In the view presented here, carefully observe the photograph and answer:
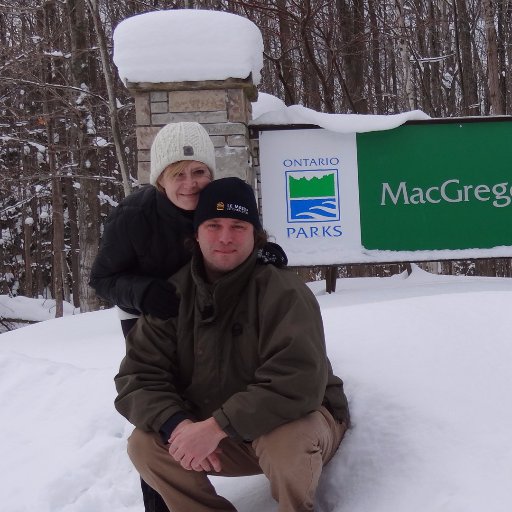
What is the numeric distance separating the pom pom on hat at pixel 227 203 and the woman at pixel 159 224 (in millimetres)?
122

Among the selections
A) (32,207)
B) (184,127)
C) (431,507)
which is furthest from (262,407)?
(32,207)

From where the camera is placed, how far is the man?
1850 mm

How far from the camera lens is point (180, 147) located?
2.27m

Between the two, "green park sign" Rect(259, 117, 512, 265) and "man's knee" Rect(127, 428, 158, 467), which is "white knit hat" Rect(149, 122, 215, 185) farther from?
"green park sign" Rect(259, 117, 512, 265)

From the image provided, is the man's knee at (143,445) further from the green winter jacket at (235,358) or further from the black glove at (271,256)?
the black glove at (271,256)

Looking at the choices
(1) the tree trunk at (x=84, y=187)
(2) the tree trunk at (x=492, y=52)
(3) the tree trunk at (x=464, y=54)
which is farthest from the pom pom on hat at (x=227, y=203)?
(3) the tree trunk at (x=464, y=54)

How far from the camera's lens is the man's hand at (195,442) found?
1845mm

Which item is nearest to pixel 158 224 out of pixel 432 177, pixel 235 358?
pixel 235 358

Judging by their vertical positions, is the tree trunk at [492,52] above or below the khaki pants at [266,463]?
above

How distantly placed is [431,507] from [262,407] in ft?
1.81

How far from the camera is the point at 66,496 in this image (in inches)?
109

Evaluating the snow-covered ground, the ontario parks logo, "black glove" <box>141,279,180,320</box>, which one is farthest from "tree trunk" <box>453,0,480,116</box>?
"black glove" <box>141,279,180,320</box>

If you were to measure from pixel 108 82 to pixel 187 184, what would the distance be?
6.15 m

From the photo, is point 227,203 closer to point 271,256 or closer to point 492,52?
point 271,256
